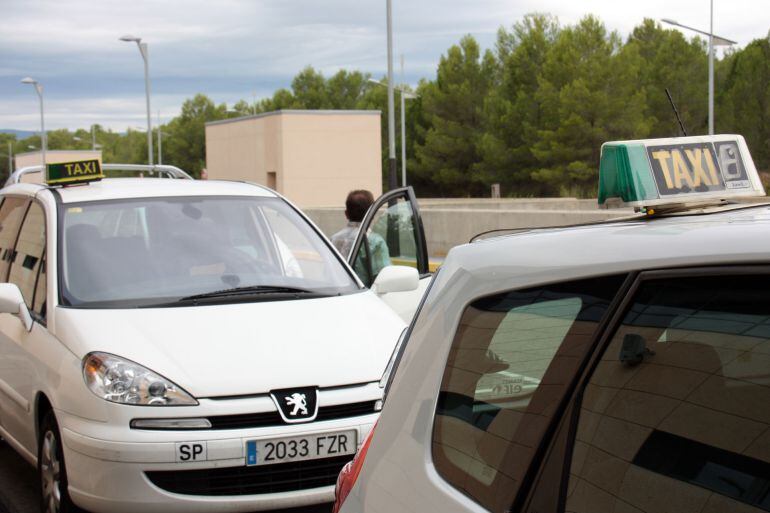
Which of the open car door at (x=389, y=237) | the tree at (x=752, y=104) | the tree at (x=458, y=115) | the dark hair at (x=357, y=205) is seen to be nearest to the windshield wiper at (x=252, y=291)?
the open car door at (x=389, y=237)

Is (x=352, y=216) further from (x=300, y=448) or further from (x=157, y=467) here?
(x=157, y=467)

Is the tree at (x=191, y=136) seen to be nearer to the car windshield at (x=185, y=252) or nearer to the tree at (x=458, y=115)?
the tree at (x=458, y=115)

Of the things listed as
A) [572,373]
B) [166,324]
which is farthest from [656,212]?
[166,324]

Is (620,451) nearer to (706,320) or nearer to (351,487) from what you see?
(706,320)

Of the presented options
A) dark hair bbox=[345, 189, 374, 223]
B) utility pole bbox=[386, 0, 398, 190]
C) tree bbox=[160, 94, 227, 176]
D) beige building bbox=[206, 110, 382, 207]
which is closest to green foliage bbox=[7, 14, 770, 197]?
beige building bbox=[206, 110, 382, 207]

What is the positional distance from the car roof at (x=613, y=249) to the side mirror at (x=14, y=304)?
366 centimetres

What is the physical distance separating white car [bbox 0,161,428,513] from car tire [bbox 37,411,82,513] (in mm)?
14

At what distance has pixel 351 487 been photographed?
2.30m

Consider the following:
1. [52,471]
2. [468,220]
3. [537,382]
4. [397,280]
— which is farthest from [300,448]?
[468,220]

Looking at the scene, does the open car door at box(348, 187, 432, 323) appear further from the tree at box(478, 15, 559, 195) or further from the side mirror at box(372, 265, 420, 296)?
the tree at box(478, 15, 559, 195)

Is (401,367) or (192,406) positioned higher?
(401,367)

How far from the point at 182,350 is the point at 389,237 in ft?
9.93

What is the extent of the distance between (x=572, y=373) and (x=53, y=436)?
372cm

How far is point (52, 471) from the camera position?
4.95 meters
